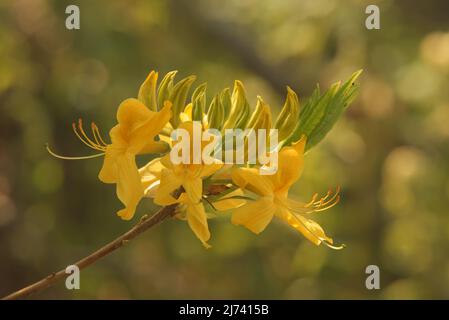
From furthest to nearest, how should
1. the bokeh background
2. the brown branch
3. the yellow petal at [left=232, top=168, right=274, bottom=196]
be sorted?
the bokeh background, the yellow petal at [left=232, top=168, right=274, bottom=196], the brown branch

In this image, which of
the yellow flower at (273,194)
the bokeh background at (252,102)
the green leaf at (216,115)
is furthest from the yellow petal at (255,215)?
the bokeh background at (252,102)

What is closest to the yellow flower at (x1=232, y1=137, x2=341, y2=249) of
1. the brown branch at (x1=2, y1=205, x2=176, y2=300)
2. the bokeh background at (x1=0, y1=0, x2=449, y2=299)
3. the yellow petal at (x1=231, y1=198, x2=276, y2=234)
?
the yellow petal at (x1=231, y1=198, x2=276, y2=234)

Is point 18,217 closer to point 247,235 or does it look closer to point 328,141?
point 247,235

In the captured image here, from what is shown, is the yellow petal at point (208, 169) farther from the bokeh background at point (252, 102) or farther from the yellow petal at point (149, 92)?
the bokeh background at point (252, 102)

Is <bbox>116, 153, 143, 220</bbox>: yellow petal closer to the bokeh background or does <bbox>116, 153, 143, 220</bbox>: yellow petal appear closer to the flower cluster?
the flower cluster

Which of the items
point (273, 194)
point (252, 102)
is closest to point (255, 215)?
point (273, 194)
